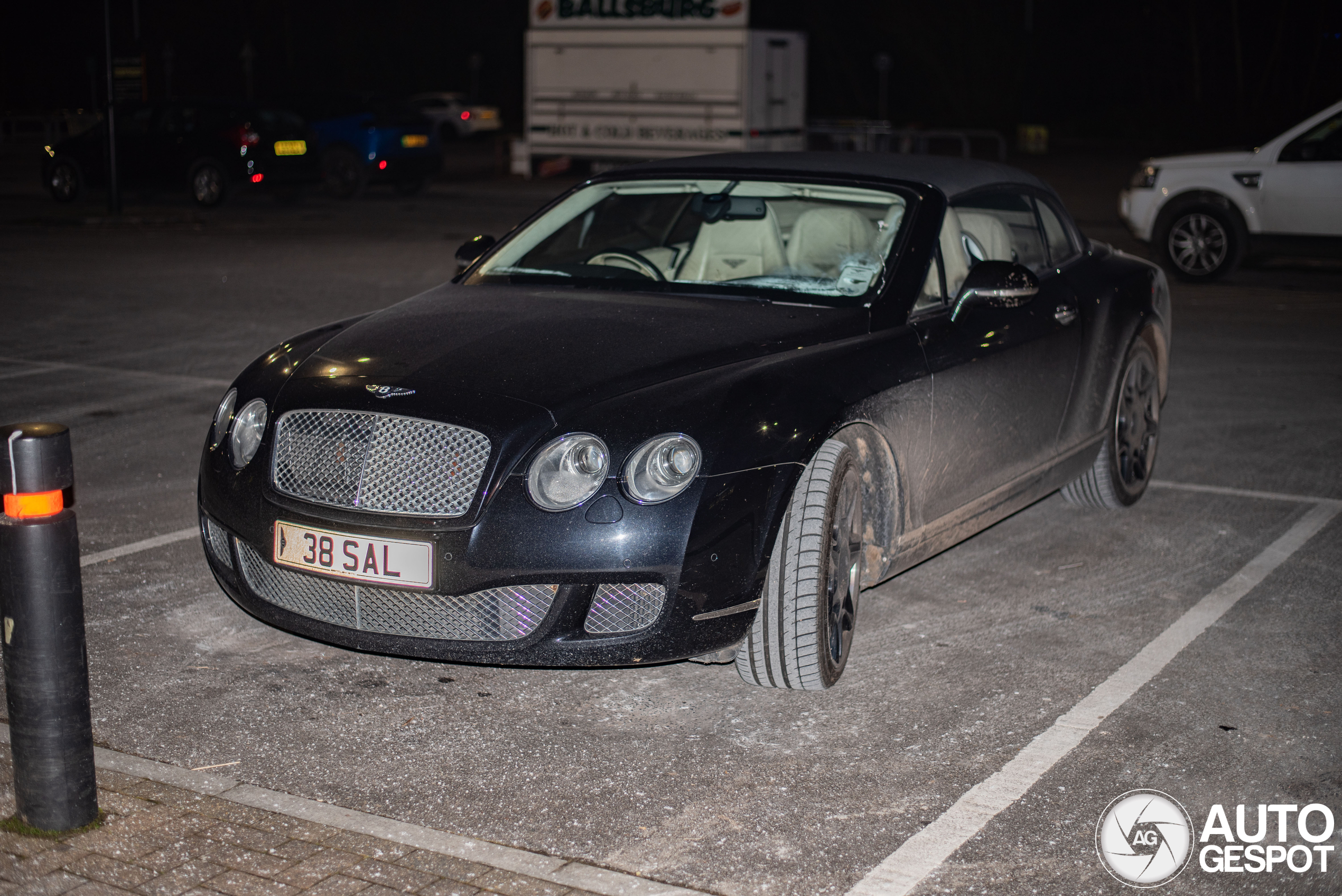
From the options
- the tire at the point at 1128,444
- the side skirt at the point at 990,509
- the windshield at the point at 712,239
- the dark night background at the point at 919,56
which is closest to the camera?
the side skirt at the point at 990,509

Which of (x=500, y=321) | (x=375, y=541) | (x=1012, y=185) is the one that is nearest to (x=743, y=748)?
(x=375, y=541)

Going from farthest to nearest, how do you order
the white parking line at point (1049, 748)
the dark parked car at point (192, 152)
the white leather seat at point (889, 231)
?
1. the dark parked car at point (192, 152)
2. the white leather seat at point (889, 231)
3. the white parking line at point (1049, 748)

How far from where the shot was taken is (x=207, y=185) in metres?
22.6

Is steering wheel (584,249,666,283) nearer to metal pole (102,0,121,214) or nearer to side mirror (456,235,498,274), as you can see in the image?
side mirror (456,235,498,274)

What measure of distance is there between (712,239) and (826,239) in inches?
17.1

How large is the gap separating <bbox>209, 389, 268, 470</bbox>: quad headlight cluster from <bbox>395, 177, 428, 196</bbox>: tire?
20.9m

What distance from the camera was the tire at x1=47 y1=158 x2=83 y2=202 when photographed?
2275 centimetres

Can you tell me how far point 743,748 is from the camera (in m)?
4.11

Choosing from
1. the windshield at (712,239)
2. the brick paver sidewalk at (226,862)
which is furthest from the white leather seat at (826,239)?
the brick paver sidewalk at (226,862)

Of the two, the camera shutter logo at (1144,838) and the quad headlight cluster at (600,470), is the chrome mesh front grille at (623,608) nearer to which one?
the quad headlight cluster at (600,470)

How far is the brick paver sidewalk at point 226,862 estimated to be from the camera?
3.28m

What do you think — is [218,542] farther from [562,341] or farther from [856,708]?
[856,708]

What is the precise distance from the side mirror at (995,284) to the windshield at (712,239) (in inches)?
12.1

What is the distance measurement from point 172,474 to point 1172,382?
607cm
